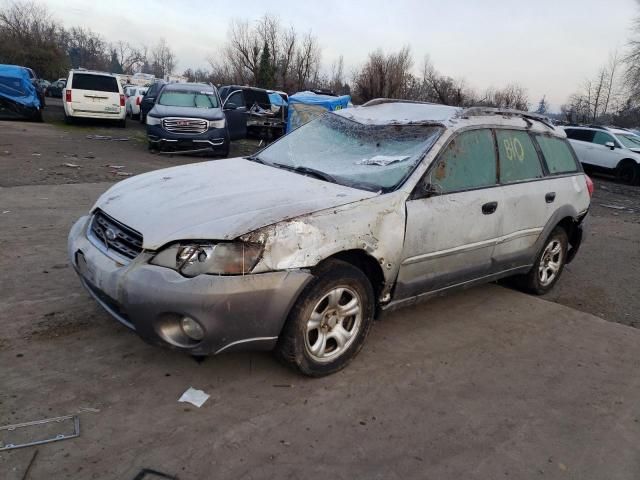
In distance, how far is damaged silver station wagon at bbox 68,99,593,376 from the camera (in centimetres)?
276

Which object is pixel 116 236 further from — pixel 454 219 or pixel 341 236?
pixel 454 219

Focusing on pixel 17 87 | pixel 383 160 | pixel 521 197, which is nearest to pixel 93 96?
pixel 17 87

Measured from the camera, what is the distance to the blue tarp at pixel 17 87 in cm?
1660

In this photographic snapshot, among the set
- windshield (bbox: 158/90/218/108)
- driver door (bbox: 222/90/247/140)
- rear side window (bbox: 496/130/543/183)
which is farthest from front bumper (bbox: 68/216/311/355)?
driver door (bbox: 222/90/247/140)

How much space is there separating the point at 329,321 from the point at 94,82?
53.4 feet

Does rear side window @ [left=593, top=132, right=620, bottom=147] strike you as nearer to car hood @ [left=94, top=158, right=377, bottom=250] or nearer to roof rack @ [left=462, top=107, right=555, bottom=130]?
roof rack @ [left=462, top=107, right=555, bottom=130]

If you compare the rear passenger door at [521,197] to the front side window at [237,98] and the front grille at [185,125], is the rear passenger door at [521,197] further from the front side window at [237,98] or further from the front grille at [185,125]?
the front side window at [237,98]

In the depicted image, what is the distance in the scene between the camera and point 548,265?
509cm

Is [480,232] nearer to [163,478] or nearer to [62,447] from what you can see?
[163,478]

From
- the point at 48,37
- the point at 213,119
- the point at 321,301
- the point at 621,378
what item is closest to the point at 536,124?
the point at 621,378

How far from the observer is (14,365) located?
3.06 metres

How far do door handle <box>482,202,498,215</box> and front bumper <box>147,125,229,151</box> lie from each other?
31.1ft

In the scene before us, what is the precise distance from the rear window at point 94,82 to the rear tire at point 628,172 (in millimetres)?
16504

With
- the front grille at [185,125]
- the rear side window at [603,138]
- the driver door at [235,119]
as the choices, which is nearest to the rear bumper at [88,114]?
the driver door at [235,119]
